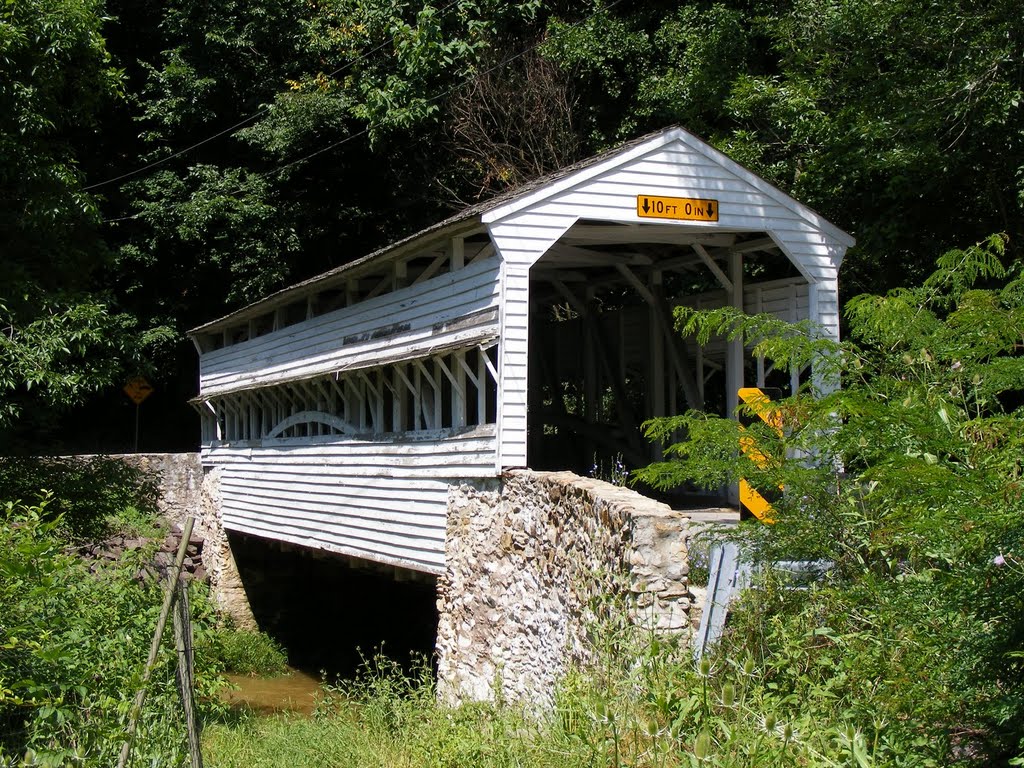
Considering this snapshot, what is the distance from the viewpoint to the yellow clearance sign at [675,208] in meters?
11.6

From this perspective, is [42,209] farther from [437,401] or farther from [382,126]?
[382,126]

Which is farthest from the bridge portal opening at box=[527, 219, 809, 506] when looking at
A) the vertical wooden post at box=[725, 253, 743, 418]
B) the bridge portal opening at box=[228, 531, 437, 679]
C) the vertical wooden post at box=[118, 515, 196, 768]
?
the vertical wooden post at box=[118, 515, 196, 768]

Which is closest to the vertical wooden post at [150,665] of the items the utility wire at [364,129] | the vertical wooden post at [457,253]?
the vertical wooden post at [457,253]

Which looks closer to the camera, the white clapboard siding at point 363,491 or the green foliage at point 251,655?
the white clapboard siding at point 363,491

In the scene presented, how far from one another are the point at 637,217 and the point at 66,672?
7.13 meters

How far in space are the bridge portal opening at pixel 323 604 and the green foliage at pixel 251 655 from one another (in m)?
0.43

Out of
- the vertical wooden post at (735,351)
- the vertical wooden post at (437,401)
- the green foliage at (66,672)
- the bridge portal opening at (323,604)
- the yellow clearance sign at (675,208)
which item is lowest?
the bridge portal opening at (323,604)

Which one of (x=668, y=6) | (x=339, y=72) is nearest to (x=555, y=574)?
(x=668, y=6)

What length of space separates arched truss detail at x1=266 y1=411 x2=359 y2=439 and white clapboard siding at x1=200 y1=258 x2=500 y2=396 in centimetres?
58

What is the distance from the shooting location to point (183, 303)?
26.1m

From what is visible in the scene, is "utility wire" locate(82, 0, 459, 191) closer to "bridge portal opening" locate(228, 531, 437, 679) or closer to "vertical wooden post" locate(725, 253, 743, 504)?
"bridge portal opening" locate(228, 531, 437, 679)

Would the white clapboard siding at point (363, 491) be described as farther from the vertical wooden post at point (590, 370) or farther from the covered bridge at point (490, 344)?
the vertical wooden post at point (590, 370)

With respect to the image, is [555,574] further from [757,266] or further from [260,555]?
[260,555]

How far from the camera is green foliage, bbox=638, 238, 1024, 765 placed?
4.39 meters
